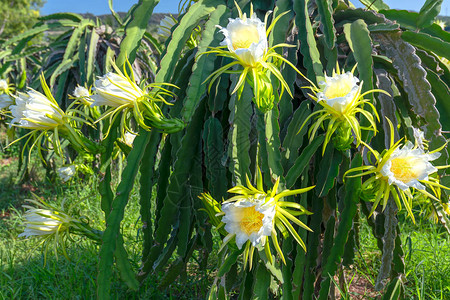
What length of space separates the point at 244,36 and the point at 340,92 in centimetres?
20

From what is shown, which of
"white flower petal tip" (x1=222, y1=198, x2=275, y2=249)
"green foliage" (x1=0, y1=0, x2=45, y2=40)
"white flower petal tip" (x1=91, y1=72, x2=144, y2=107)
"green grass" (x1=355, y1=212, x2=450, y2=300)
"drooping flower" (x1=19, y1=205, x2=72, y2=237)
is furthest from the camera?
"green foliage" (x1=0, y1=0, x2=45, y2=40)

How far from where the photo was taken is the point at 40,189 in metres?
2.94

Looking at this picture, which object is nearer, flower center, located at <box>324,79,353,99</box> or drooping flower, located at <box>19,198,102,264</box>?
flower center, located at <box>324,79,353,99</box>

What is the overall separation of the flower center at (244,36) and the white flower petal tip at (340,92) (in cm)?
15

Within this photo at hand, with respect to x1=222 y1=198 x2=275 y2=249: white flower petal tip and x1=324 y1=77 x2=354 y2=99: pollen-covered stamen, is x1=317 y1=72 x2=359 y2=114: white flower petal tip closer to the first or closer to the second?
x1=324 y1=77 x2=354 y2=99: pollen-covered stamen

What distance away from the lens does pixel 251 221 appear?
2.14 feet

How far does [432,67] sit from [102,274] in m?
0.92

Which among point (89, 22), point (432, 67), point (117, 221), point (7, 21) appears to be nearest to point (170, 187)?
point (117, 221)

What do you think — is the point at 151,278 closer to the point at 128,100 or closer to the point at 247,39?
the point at 128,100

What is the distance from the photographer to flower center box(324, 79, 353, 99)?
70 cm

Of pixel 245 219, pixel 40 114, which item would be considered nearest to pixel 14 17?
pixel 40 114

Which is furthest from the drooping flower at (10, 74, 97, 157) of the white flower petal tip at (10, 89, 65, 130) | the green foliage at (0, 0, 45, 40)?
the green foliage at (0, 0, 45, 40)

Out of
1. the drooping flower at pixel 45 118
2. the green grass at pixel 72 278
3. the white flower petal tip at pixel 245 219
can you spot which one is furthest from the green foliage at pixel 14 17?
the white flower petal tip at pixel 245 219

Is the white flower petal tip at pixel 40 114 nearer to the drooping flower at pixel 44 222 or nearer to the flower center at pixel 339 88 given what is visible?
the drooping flower at pixel 44 222
